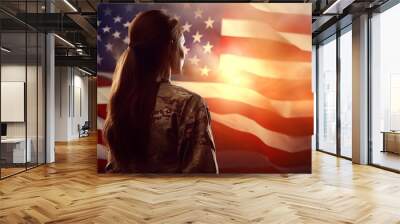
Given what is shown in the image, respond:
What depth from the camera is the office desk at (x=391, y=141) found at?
28.7 feet

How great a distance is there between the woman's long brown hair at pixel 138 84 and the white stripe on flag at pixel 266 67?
3.28 ft

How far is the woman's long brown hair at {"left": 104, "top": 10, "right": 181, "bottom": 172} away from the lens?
6867 mm

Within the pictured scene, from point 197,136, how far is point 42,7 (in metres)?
4.53

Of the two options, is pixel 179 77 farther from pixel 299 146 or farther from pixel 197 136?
pixel 299 146

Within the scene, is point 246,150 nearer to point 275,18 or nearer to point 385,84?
point 275,18

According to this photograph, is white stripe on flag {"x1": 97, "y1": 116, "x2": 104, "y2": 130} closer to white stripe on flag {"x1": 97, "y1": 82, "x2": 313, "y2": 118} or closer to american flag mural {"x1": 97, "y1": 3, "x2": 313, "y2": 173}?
american flag mural {"x1": 97, "y1": 3, "x2": 313, "y2": 173}

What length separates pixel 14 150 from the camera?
26.3ft

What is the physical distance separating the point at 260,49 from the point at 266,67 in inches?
14.0

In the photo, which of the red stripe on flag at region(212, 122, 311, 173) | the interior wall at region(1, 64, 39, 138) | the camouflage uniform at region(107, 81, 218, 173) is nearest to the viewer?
the camouflage uniform at region(107, 81, 218, 173)

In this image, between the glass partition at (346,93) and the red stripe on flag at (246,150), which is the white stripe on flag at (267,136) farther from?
the glass partition at (346,93)

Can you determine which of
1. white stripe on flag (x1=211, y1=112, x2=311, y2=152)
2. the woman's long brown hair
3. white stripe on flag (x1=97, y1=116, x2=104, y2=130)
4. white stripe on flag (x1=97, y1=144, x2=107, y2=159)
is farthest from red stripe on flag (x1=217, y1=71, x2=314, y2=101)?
white stripe on flag (x1=97, y1=144, x2=107, y2=159)

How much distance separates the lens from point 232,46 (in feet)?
23.3

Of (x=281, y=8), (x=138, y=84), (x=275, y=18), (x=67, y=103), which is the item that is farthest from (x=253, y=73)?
(x=67, y=103)

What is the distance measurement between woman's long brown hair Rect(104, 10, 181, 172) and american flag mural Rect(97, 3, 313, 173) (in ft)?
0.56
